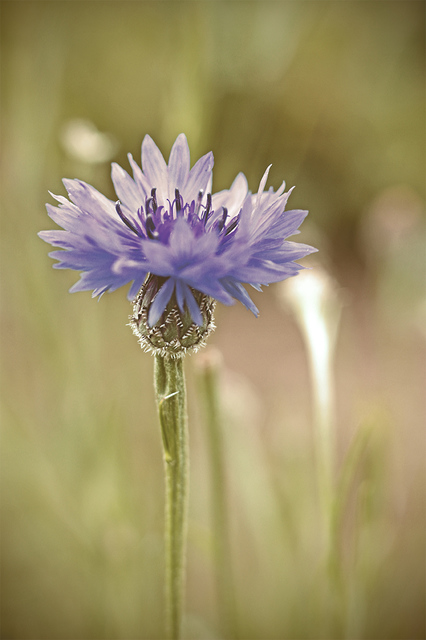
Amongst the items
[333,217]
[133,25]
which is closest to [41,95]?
[133,25]

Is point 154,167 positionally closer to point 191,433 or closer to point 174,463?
point 174,463

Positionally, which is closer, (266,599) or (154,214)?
(154,214)

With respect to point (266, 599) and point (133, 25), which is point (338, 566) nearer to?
point (266, 599)

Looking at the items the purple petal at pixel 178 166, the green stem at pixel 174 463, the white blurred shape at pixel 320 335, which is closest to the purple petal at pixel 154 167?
the purple petal at pixel 178 166

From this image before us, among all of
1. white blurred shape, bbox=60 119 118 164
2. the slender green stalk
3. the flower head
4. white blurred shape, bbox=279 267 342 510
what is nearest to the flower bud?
the flower head

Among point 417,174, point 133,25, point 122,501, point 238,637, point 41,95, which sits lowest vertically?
point 238,637

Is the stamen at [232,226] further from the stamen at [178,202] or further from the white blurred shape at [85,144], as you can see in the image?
the white blurred shape at [85,144]

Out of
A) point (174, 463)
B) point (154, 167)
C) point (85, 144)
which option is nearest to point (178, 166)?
point (154, 167)
